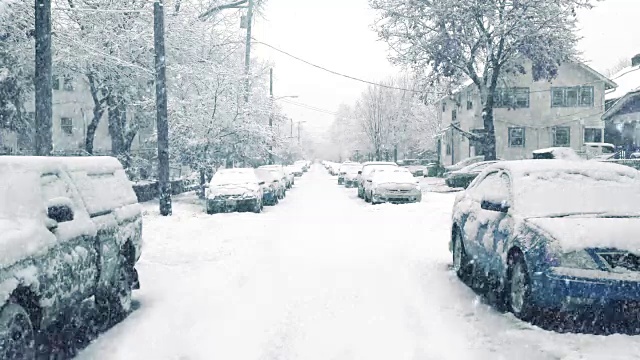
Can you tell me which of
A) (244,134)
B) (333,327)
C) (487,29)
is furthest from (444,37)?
(333,327)

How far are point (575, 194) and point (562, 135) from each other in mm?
41374

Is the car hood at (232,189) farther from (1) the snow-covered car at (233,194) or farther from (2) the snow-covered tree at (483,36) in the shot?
(2) the snow-covered tree at (483,36)

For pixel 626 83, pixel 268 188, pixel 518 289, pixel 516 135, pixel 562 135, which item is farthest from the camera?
pixel 626 83

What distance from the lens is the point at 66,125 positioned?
5050cm

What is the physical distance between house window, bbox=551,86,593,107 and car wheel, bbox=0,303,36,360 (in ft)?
149

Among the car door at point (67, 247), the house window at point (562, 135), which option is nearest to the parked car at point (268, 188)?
the car door at point (67, 247)

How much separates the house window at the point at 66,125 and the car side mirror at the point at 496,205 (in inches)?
1924

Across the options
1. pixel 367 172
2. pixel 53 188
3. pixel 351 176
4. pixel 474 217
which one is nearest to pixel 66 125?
pixel 351 176

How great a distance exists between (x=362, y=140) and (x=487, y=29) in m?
55.5

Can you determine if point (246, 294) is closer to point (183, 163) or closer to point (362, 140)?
point (183, 163)

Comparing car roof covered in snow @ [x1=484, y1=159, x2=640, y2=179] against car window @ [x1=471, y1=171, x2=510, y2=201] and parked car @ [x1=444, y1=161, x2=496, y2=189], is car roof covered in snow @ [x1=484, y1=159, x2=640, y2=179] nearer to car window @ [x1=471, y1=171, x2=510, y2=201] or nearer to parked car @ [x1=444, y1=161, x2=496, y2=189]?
car window @ [x1=471, y1=171, x2=510, y2=201]

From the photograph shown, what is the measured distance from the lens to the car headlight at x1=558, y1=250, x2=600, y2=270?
5906mm

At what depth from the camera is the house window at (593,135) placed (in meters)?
46.8

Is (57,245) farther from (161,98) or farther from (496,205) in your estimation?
(161,98)
